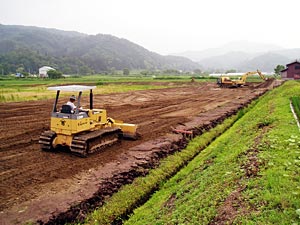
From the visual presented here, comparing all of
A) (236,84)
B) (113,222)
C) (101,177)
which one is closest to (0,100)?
(101,177)

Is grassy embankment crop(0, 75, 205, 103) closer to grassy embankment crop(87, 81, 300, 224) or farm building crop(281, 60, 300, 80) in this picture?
grassy embankment crop(87, 81, 300, 224)

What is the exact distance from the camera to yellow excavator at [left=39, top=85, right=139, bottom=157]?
34.4 feet

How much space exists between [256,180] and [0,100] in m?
26.6

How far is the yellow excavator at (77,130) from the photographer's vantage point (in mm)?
10477

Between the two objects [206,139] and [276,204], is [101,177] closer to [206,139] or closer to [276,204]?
[276,204]

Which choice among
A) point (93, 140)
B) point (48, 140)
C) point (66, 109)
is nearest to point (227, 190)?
point (93, 140)

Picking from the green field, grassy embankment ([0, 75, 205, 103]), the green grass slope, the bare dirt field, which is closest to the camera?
the green grass slope

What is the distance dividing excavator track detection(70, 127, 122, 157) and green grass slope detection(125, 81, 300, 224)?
3.25 meters

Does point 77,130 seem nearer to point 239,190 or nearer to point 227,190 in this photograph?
point 227,190

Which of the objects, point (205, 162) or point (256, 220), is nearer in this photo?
point (256, 220)

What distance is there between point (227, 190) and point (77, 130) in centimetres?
584

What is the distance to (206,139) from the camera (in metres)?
14.3

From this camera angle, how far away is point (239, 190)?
6398mm

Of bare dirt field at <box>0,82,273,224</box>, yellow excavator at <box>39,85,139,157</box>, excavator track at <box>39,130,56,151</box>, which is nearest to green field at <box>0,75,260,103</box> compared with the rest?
bare dirt field at <box>0,82,273,224</box>
